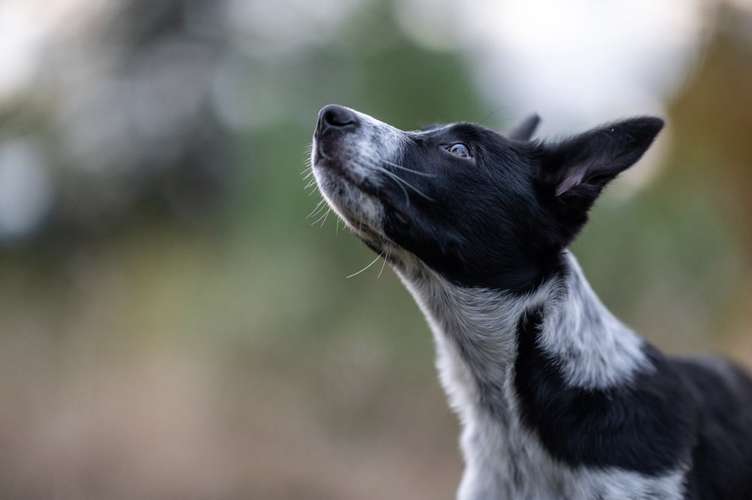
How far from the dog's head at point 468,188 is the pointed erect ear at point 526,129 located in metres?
0.62

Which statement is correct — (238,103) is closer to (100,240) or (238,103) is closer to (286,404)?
(100,240)

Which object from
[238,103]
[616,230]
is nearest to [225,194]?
[238,103]

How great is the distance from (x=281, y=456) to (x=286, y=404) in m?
1.00

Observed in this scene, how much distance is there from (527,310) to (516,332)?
0.38ft

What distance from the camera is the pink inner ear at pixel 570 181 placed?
4.20 m

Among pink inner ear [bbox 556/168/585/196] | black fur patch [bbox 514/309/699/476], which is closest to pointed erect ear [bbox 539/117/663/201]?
pink inner ear [bbox 556/168/585/196]

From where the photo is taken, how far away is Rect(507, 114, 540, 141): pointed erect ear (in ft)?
16.4

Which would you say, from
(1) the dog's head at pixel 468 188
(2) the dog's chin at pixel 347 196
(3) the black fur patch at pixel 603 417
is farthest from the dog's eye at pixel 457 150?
(3) the black fur patch at pixel 603 417

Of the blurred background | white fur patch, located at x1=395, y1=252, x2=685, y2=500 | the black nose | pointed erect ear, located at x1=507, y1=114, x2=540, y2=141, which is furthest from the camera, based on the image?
the blurred background

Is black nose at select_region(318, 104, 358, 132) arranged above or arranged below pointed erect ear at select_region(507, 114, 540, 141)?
above

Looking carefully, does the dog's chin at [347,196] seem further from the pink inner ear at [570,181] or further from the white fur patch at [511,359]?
the pink inner ear at [570,181]

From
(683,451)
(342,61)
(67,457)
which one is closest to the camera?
(683,451)

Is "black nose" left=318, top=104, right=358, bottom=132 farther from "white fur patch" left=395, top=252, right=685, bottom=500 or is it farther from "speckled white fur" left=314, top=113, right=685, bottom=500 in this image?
"white fur patch" left=395, top=252, right=685, bottom=500

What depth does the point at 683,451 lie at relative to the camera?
4.04 m
